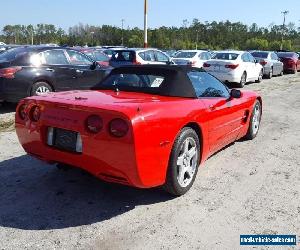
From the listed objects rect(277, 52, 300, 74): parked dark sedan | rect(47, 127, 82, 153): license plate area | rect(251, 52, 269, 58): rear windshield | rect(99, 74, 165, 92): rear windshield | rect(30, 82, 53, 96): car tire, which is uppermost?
rect(251, 52, 269, 58): rear windshield

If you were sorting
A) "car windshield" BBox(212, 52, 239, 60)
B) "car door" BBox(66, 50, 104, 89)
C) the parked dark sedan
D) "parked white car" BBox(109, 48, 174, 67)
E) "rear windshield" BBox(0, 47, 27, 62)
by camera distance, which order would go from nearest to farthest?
"rear windshield" BBox(0, 47, 27, 62)
"car door" BBox(66, 50, 104, 89)
"parked white car" BBox(109, 48, 174, 67)
"car windshield" BBox(212, 52, 239, 60)
the parked dark sedan

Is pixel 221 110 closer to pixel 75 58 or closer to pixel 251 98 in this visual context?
pixel 251 98

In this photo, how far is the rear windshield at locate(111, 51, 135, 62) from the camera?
14.4 meters

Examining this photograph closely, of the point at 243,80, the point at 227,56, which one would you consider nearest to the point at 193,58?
the point at 227,56

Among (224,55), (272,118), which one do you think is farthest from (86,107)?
(224,55)

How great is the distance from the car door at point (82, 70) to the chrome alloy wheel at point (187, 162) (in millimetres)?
6165

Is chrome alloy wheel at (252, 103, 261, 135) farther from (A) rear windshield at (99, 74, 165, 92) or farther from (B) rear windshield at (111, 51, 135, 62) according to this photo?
(B) rear windshield at (111, 51, 135, 62)

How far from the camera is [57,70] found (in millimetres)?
9531

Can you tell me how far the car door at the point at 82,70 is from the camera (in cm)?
1003

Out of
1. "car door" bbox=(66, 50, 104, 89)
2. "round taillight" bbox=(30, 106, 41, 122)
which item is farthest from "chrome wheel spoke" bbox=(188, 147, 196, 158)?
"car door" bbox=(66, 50, 104, 89)

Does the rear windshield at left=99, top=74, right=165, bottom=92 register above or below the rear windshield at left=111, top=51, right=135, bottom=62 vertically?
below

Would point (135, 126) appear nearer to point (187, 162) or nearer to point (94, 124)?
point (94, 124)

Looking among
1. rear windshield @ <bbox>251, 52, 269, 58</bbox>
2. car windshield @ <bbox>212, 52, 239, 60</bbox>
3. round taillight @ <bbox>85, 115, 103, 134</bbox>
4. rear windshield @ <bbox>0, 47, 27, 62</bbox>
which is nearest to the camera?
round taillight @ <bbox>85, 115, 103, 134</bbox>

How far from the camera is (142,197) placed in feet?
14.0
